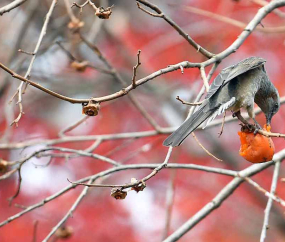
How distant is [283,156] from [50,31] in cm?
309

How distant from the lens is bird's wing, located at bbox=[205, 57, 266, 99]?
252 cm

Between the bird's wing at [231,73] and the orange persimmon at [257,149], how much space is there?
32 centimetres

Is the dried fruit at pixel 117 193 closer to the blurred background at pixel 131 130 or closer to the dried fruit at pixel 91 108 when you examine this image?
the dried fruit at pixel 91 108

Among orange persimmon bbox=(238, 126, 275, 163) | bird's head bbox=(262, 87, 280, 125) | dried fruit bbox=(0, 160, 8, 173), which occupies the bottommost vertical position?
orange persimmon bbox=(238, 126, 275, 163)

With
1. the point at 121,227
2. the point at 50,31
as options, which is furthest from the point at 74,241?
the point at 50,31

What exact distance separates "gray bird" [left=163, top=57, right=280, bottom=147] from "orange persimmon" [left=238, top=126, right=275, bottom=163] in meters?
0.17

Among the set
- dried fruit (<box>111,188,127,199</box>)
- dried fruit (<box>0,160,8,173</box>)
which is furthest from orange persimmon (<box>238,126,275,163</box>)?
dried fruit (<box>0,160,8,173</box>)

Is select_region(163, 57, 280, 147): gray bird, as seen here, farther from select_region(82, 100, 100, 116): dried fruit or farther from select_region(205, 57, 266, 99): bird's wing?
select_region(82, 100, 100, 116): dried fruit

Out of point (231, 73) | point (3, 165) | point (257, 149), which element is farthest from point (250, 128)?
point (3, 165)

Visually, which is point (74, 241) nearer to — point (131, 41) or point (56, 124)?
point (56, 124)

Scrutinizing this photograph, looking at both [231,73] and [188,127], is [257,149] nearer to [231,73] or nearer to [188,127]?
[188,127]

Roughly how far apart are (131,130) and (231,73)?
126 inches

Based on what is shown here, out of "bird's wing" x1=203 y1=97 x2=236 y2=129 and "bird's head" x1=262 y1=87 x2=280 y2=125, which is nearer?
"bird's wing" x1=203 y1=97 x2=236 y2=129

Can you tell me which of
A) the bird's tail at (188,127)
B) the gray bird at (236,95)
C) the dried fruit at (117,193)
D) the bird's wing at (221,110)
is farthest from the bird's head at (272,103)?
the dried fruit at (117,193)
